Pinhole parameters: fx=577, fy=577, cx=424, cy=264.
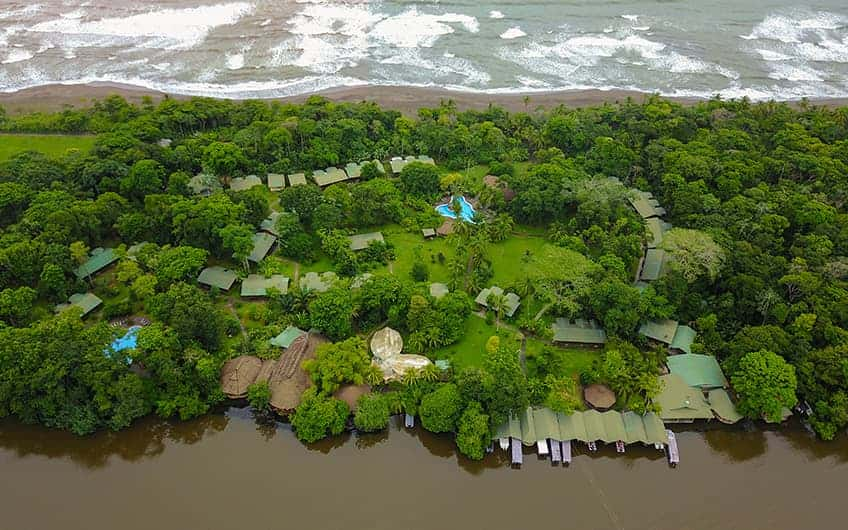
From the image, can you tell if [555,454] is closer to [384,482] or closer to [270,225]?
[384,482]

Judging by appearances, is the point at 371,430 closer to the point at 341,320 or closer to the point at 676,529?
the point at 341,320

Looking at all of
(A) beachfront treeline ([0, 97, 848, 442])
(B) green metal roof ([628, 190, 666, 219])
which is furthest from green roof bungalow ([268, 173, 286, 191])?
(B) green metal roof ([628, 190, 666, 219])

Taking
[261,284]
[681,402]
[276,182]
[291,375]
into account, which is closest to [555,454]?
[681,402]

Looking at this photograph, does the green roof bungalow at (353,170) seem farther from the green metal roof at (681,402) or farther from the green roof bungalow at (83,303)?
the green metal roof at (681,402)

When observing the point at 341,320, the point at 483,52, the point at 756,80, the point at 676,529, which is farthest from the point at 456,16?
the point at 676,529

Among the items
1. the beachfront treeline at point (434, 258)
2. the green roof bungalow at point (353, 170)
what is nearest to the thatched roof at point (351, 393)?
the beachfront treeline at point (434, 258)

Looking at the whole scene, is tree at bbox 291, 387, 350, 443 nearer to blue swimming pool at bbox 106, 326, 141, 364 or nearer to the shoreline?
blue swimming pool at bbox 106, 326, 141, 364

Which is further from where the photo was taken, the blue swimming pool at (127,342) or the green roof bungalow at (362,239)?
the green roof bungalow at (362,239)
